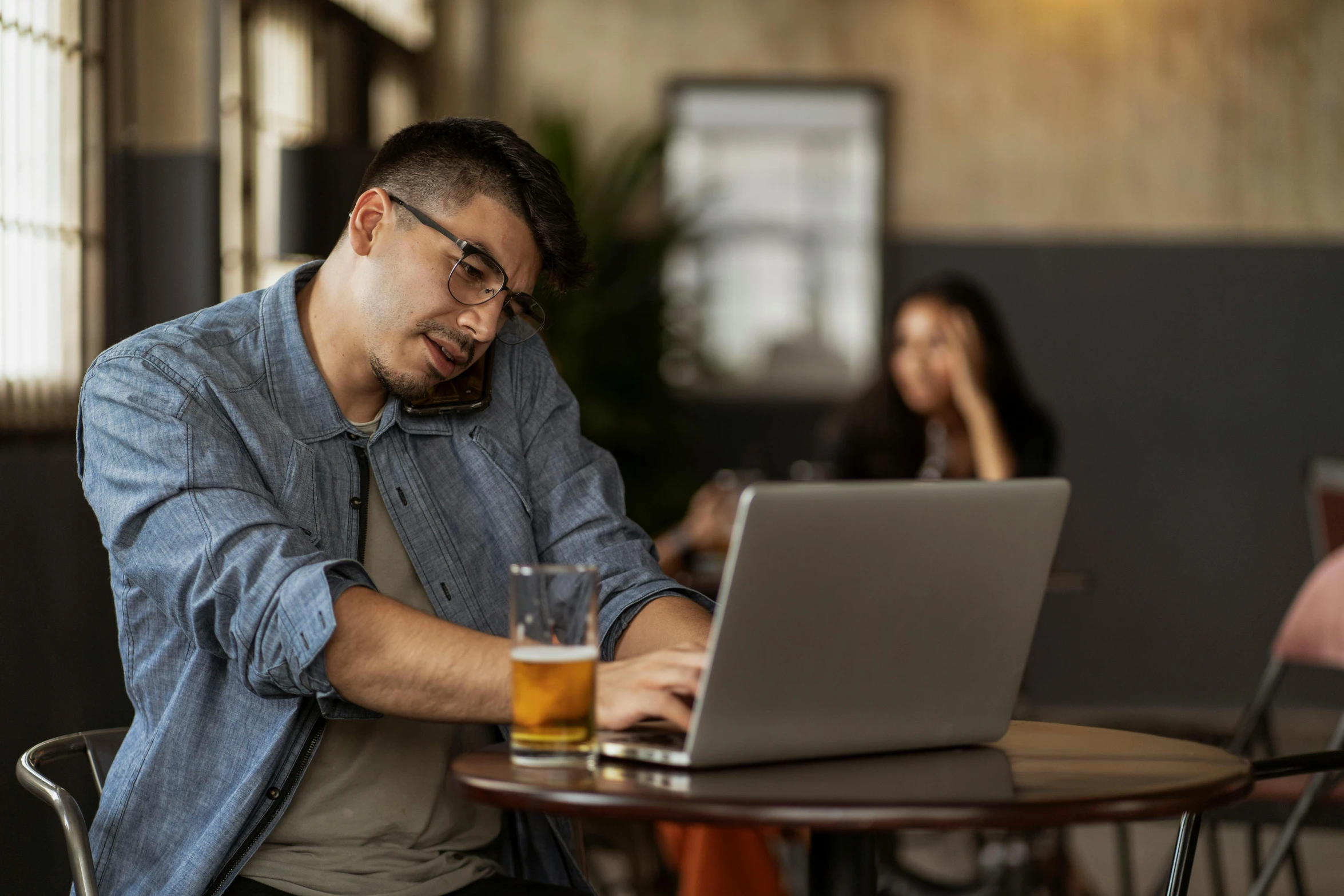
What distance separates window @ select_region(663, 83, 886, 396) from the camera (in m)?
6.06

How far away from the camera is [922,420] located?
416cm

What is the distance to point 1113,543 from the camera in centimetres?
616

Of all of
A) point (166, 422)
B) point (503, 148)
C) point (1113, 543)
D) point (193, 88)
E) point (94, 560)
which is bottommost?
point (1113, 543)

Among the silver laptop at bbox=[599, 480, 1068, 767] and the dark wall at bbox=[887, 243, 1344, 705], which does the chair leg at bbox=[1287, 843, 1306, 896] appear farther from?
the dark wall at bbox=[887, 243, 1344, 705]

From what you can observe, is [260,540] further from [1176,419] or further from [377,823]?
[1176,419]

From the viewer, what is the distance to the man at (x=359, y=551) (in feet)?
4.28

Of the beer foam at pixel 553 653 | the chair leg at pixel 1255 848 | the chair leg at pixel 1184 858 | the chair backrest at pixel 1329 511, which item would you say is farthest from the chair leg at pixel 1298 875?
the beer foam at pixel 553 653

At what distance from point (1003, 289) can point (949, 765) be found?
5.13 metres

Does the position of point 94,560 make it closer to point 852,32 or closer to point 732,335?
point 732,335

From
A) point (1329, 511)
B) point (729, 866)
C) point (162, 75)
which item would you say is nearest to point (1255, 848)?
point (729, 866)

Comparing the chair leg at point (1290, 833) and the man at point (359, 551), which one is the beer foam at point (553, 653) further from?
the chair leg at point (1290, 833)

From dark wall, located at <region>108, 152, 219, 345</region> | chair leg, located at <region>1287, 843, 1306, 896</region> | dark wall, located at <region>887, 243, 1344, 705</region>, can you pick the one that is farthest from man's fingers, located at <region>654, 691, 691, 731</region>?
dark wall, located at <region>887, 243, 1344, 705</region>

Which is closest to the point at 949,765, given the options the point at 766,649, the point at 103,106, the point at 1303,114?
the point at 766,649

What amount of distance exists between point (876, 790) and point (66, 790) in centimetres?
86
